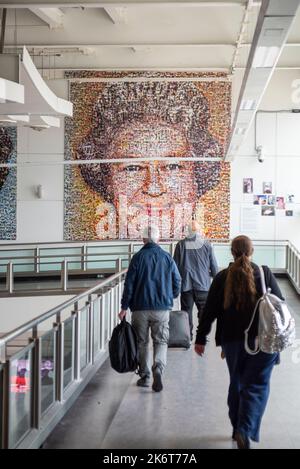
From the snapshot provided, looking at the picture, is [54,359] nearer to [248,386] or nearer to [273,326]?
[248,386]

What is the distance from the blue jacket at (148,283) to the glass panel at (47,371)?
42.3 inches

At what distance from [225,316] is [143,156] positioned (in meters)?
14.2

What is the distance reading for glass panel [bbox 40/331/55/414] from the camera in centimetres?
456

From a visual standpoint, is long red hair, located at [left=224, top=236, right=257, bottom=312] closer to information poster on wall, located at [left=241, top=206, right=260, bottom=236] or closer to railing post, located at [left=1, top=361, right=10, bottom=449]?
railing post, located at [left=1, top=361, right=10, bottom=449]

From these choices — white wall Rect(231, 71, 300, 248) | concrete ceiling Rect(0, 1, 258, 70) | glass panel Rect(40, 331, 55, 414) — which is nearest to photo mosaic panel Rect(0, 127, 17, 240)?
concrete ceiling Rect(0, 1, 258, 70)

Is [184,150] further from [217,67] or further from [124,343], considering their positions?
[124,343]

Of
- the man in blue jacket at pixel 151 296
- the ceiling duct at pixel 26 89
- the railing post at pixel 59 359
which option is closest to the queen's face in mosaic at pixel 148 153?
the ceiling duct at pixel 26 89

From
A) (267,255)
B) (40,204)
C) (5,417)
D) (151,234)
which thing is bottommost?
(5,417)

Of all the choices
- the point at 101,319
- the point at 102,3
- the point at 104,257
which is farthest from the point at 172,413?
the point at 104,257

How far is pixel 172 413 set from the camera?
526 cm

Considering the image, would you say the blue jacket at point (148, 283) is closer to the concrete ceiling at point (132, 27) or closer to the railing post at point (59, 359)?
the railing post at point (59, 359)

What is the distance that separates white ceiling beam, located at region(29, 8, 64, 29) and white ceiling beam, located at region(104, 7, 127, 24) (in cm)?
92

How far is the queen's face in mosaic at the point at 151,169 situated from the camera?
18.3m

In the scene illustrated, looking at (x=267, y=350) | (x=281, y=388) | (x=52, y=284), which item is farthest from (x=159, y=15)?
(x=267, y=350)
